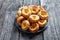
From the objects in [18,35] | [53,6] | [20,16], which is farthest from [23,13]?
[53,6]

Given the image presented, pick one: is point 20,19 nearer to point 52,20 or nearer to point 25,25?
point 25,25

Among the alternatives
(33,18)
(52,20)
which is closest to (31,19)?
(33,18)

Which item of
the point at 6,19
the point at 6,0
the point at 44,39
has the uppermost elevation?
the point at 6,0

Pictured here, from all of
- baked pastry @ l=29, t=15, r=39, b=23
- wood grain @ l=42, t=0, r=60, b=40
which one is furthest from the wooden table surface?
baked pastry @ l=29, t=15, r=39, b=23

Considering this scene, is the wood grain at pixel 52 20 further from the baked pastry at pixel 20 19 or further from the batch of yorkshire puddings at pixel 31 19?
the baked pastry at pixel 20 19

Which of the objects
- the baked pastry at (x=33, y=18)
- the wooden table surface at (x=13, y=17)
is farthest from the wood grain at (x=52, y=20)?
the baked pastry at (x=33, y=18)

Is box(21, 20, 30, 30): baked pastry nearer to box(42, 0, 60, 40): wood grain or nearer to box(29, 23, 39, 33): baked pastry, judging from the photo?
box(29, 23, 39, 33): baked pastry

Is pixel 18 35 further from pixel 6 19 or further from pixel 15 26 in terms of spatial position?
pixel 6 19
